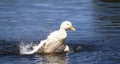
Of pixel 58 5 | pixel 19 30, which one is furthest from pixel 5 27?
pixel 58 5

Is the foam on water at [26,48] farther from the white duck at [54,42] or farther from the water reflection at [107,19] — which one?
the water reflection at [107,19]

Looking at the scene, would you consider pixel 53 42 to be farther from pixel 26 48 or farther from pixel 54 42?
pixel 26 48

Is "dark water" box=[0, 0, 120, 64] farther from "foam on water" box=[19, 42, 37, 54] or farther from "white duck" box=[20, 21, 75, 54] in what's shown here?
"white duck" box=[20, 21, 75, 54]

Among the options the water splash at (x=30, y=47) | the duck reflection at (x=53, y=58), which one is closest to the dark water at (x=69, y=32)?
the duck reflection at (x=53, y=58)

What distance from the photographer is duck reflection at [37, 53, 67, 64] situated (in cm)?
1835

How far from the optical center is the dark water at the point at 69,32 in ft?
61.8

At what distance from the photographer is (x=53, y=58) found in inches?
746

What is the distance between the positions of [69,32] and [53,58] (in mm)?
4119

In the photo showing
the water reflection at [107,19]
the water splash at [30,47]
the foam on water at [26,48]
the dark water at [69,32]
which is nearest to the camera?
the dark water at [69,32]

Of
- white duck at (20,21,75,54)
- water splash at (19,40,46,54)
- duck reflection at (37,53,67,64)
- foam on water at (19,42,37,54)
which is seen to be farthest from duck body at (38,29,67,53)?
foam on water at (19,42,37,54)

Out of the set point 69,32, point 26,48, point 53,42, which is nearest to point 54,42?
point 53,42

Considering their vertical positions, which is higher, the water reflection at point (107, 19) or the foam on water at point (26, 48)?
the water reflection at point (107, 19)

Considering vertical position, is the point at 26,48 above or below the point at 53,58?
above

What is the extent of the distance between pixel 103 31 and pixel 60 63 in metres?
5.25
